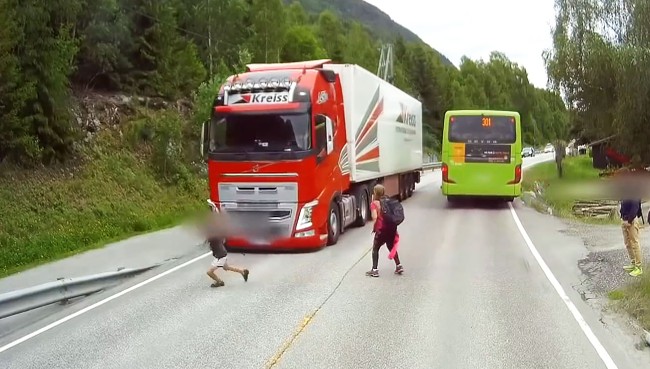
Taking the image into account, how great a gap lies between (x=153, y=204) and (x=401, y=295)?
17.1m

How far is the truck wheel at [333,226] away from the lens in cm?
1565

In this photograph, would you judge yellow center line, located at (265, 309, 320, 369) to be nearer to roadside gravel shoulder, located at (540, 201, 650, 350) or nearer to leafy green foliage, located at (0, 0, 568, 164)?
roadside gravel shoulder, located at (540, 201, 650, 350)

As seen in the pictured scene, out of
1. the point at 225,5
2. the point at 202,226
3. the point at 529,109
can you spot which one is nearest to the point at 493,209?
the point at 202,226

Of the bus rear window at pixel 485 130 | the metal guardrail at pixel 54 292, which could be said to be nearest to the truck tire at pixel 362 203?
the bus rear window at pixel 485 130

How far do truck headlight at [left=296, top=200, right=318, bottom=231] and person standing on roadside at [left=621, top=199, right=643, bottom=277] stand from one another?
19.8ft

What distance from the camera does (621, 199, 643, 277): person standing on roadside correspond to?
1159 centimetres

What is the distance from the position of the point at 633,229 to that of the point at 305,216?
6.30 m

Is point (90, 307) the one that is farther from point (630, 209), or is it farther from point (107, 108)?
point (107, 108)

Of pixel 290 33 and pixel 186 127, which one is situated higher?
pixel 290 33

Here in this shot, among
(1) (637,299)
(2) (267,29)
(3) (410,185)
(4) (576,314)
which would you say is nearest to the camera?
(4) (576,314)

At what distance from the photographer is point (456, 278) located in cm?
1181

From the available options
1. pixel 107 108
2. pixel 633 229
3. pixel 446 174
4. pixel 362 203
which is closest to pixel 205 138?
pixel 362 203

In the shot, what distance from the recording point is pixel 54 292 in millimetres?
10672

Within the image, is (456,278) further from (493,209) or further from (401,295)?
(493,209)
